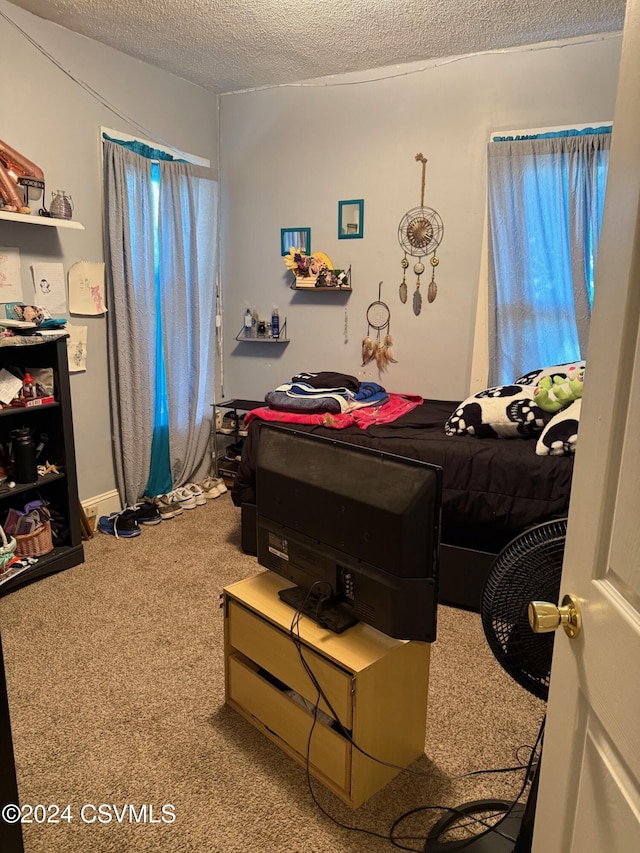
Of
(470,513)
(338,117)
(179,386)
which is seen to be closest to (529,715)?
(470,513)

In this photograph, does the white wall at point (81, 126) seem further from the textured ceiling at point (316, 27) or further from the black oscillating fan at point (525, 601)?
the black oscillating fan at point (525, 601)

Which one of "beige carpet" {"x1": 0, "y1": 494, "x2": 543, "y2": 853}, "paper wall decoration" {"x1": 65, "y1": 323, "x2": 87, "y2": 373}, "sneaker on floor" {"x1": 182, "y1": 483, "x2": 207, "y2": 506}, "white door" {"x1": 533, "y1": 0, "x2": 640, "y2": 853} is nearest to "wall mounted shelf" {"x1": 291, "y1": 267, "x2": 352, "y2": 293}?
"paper wall decoration" {"x1": 65, "y1": 323, "x2": 87, "y2": 373}

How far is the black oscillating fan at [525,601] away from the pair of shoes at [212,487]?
116 inches

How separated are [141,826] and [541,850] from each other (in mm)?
1100

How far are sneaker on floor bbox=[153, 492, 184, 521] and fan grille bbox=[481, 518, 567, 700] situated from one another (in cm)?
273

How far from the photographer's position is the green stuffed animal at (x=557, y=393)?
106 inches

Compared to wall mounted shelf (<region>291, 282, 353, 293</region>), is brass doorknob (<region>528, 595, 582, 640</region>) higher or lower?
lower

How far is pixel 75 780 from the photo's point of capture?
5.70ft

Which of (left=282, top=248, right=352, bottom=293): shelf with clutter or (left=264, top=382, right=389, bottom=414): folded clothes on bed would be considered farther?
(left=282, top=248, right=352, bottom=293): shelf with clutter

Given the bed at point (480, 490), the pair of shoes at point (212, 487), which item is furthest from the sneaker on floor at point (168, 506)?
the bed at point (480, 490)

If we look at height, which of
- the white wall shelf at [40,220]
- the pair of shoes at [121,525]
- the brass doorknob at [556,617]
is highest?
the white wall shelf at [40,220]

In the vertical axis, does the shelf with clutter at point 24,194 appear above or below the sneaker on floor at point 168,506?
above

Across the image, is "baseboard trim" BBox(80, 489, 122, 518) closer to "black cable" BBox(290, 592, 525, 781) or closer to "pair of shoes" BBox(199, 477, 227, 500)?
"pair of shoes" BBox(199, 477, 227, 500)

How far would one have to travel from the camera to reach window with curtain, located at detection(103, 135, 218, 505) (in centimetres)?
346
